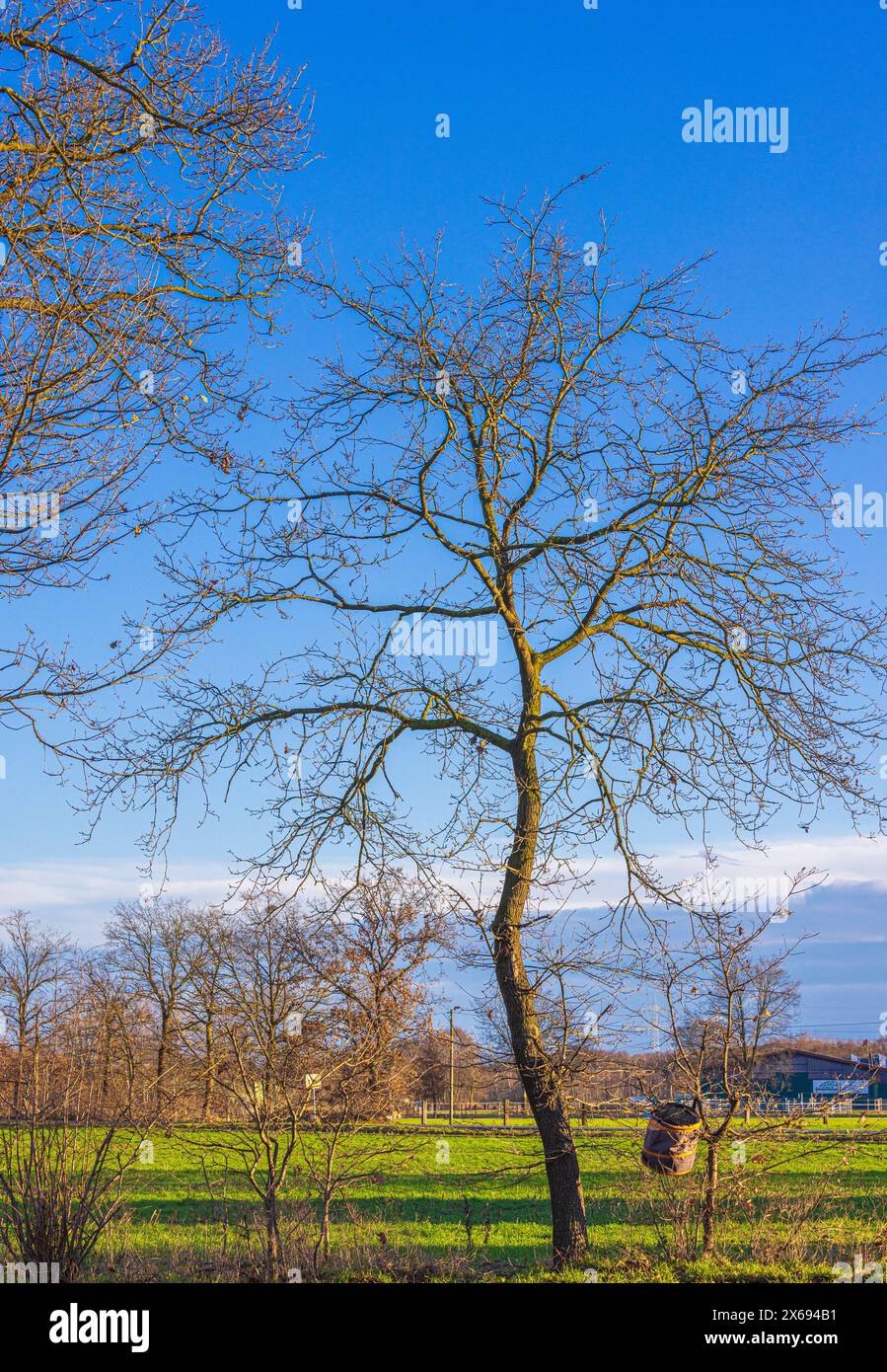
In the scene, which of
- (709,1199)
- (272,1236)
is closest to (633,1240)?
(709,1199)

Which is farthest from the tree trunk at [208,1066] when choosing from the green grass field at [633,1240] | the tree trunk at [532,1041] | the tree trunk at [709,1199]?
the tree trunk at [709,1199]

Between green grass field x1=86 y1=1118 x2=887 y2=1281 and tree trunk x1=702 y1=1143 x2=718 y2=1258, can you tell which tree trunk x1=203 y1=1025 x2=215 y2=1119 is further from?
tree trunk x1=702 y1=1143 x2=718 y2=1258

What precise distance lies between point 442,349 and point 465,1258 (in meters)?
7.84

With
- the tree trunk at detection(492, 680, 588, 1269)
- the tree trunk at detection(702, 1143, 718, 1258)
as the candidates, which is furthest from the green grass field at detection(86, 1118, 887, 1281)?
the tree trunk at detection(492, 680, 588, 1269)

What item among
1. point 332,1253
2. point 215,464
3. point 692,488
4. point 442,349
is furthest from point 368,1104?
point 442,349

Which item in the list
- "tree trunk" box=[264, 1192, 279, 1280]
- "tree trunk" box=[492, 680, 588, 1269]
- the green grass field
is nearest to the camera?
the green grass field

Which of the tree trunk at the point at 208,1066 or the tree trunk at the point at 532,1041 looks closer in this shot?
the tree trunk at the point at 208,1066

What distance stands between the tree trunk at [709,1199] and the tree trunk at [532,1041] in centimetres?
120

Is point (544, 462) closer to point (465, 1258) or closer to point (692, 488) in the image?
point (692, 488)

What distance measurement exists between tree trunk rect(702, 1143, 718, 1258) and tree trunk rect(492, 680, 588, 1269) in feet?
3.94

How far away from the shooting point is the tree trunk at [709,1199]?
8.23m

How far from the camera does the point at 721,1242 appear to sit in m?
8.49

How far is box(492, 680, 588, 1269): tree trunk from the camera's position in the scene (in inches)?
361

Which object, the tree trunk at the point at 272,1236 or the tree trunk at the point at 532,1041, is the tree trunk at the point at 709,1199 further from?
the tree trunk at the point at 272,1236
